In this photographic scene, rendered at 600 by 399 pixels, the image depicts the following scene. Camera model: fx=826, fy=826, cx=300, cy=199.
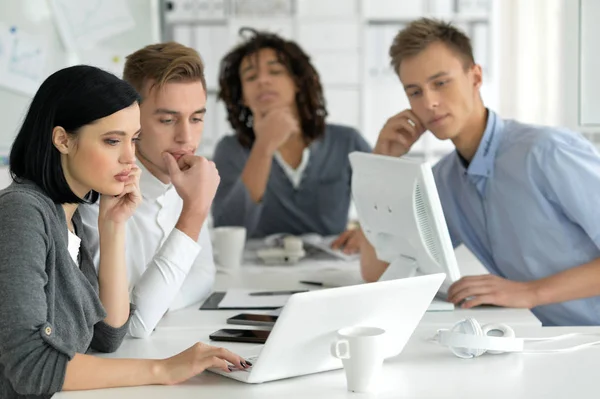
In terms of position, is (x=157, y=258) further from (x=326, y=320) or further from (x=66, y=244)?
(x=326, y=320)

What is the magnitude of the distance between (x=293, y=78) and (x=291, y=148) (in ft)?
0.93

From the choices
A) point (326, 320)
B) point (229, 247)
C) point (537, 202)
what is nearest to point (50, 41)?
point (229, 247)

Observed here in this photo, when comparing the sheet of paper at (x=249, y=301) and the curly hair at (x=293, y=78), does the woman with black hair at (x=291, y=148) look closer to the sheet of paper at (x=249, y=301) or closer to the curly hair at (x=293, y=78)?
the curly hair at (x=293, y=78)

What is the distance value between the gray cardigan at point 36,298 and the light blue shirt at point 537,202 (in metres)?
1.20

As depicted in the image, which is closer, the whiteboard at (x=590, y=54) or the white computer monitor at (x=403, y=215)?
the white computer monitor at (x=403, y=215)

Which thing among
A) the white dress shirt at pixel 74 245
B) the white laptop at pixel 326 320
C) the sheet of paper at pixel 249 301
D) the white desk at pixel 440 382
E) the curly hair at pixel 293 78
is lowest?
the sheet of paper at pixel 249 301

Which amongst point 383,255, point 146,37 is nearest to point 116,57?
point 146,37

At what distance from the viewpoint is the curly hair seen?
331 cm

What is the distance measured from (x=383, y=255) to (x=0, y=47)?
1.93 meters

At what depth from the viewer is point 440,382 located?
52.3 inches

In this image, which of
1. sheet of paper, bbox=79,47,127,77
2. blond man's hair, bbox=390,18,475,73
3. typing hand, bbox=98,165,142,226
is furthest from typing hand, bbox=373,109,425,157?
sheet of paper, bbox=79,47,127,77

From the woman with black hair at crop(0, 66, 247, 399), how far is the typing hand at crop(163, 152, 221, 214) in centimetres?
24

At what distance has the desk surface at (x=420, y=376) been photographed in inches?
50.3

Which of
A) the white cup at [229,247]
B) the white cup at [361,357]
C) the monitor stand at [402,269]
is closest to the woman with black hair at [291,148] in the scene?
the white cup at [229,247]
